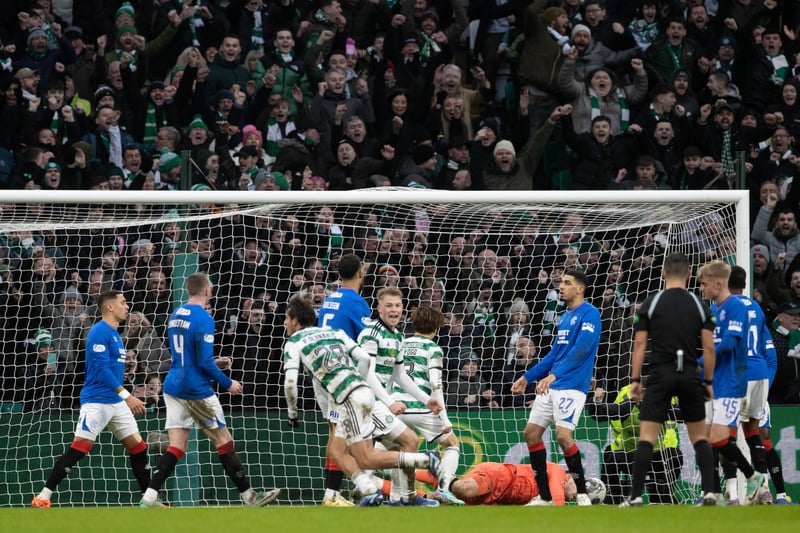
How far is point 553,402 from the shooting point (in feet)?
33.5

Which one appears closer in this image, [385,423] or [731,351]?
[385,423]

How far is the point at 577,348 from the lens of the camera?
1010 centimetres

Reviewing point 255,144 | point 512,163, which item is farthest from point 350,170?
point 512,163

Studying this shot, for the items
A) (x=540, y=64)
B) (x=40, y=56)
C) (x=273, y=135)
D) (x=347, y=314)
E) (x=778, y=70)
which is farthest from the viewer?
(x=778, y=70)

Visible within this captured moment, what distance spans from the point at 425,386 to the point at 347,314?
0.87 m

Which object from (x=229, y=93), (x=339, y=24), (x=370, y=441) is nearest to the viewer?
(x=370, y=441)

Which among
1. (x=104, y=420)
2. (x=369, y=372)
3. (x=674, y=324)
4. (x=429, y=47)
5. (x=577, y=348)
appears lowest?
(x=104, y=420)

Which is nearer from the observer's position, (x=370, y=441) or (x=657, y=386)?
(x=657, y=386)

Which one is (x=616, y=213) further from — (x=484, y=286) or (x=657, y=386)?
(x=657, y=386)

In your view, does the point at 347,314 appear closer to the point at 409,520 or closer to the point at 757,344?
the point at 409,520

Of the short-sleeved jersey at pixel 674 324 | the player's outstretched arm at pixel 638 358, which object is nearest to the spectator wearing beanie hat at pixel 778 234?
the short-sleeved jersey at pixel 674 324

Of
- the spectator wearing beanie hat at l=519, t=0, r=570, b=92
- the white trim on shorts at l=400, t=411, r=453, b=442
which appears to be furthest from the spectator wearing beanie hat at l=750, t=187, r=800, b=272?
the white trim on shorts at l=400, t=411, r=453, b=442

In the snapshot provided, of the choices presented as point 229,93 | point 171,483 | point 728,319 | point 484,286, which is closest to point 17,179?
point 229,93

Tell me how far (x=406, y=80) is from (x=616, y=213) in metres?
4.24
